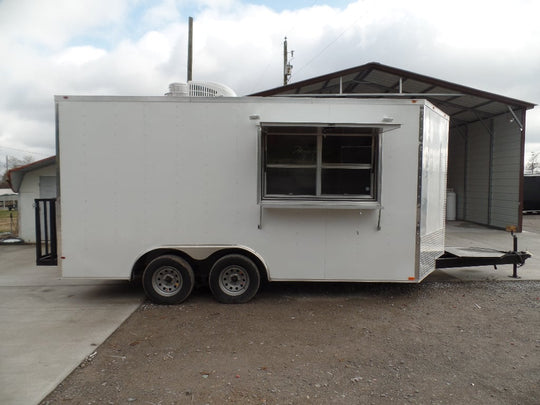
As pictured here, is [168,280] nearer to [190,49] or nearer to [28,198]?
[28,198]

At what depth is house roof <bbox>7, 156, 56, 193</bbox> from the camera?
10.3m

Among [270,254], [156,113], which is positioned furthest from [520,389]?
[156,113]

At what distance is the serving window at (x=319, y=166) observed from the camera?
16.5ft

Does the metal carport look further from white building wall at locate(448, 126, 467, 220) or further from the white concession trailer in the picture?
the white concession trailer

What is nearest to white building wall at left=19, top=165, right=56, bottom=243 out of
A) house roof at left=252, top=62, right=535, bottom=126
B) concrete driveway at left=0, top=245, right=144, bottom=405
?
concrete driveway at left=0, top=245, right=144, bottom=405

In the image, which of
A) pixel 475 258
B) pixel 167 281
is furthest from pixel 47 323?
pixel 475 258

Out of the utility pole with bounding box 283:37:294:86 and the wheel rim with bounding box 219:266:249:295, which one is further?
the utility pole with bounding box 283:37:294:86

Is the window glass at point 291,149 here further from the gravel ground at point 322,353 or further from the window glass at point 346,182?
the gravel ground at point 322,353

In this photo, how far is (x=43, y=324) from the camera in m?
4.52

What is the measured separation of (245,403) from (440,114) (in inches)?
199

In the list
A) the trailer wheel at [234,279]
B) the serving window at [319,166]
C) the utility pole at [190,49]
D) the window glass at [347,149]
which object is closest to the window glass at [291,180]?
the serving window at [319,166]

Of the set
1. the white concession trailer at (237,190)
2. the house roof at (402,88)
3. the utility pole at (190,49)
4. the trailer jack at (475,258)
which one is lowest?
the trailer jack at (475,258)

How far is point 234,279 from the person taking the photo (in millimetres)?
5172

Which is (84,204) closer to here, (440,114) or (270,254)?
(270,254)
